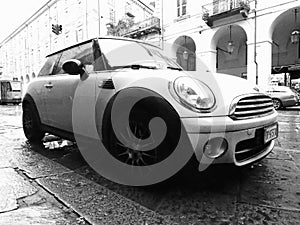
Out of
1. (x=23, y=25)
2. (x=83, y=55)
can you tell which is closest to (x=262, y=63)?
(x=83, y=55)

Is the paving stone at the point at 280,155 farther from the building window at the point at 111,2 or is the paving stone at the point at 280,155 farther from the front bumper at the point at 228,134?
the building window at the point at 111,2

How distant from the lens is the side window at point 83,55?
3.13 meters

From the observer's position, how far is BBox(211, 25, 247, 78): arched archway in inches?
679

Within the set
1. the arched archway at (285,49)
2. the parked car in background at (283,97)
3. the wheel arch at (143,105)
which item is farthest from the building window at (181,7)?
the wheel arch at (143,105)

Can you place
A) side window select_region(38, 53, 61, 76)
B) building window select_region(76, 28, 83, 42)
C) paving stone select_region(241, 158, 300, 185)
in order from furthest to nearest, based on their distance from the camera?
building window select_region(76, 28, 83, 42) < side window select_region(38, 53, 61, 76) < paving stone select_region(241, 158, 300, 185)

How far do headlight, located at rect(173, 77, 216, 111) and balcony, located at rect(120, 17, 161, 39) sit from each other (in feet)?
56.3

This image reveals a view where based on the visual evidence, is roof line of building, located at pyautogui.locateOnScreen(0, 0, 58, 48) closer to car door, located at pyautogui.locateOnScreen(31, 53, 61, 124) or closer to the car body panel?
the car body panel

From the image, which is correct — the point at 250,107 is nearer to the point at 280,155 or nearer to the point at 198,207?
the point at 198,207

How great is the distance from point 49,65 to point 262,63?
12.6 meters

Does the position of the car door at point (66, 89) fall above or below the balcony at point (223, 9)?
below

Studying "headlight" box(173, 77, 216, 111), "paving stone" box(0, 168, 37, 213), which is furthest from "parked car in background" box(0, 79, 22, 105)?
"headlight" box(173, 77, 216, 111)

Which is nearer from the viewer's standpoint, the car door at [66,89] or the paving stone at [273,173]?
the paving stone at [273,173]

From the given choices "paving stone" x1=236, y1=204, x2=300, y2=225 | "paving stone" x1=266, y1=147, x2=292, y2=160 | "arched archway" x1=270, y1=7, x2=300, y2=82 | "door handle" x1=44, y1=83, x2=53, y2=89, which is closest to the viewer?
"paving stone" x1=236, y1=204, x2=300, y2=225

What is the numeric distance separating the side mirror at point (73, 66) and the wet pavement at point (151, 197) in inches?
44.3
